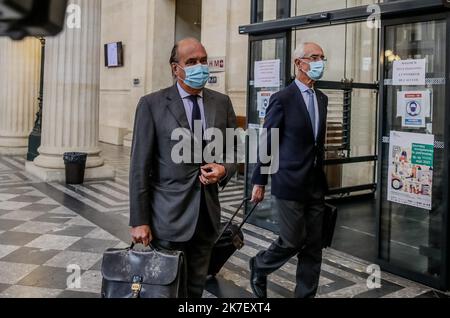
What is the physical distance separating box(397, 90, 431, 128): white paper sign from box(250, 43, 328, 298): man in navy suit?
1.44 m

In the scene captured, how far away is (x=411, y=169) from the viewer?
4871mm

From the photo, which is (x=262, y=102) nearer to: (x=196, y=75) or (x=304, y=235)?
(x=304, y=235)

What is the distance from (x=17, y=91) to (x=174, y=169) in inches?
508

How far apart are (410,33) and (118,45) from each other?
14.6 m

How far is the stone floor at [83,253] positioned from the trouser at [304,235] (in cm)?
60

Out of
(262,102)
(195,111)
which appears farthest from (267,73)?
(195,111)

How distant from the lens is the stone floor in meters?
4.42

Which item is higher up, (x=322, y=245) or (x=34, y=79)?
(x=34, y=79)

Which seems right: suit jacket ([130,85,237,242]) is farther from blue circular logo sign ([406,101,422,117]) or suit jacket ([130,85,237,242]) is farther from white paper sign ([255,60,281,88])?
white paper sign ([255,60,281,88])

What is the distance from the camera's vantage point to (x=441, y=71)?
4.61 m

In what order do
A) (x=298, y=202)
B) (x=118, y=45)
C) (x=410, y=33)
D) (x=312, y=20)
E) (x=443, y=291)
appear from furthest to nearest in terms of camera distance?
(x=118, y=45) → (x=312, y=20) → (x=410, y=33) → (x=443, y=291) → (x=298, y=202)

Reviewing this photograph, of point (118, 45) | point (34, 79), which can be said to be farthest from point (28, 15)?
point (118, 45)

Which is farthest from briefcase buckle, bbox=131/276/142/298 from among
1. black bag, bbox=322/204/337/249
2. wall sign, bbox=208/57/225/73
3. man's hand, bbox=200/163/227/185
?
wall sign, bbox=208/57/225/73
